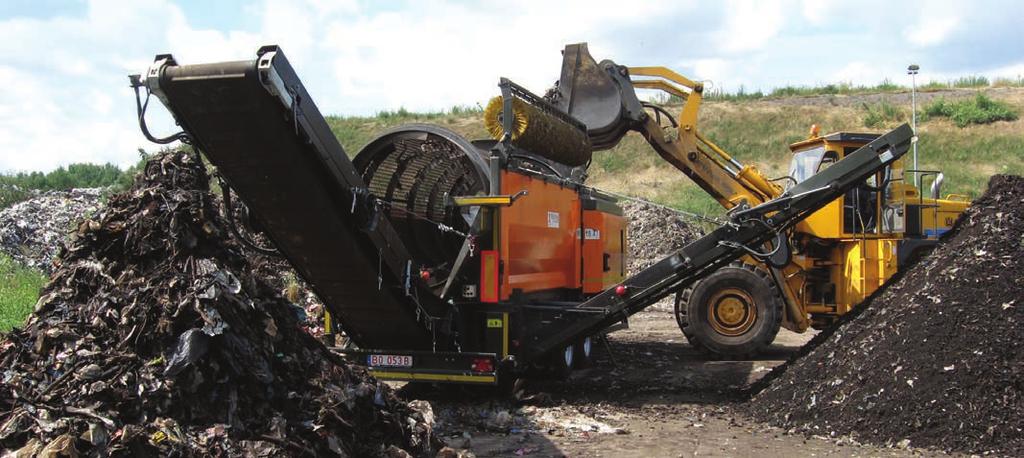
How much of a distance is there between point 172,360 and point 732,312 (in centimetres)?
729

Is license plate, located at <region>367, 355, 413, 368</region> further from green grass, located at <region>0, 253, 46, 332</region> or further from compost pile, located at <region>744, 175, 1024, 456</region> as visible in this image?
green grass, located at <region>0, 253, 46, 332</region>

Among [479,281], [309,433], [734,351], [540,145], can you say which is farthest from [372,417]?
[734,351]

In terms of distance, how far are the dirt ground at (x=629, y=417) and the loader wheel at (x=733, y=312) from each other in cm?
23

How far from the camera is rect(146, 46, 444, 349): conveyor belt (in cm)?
509

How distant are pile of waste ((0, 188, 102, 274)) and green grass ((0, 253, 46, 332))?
493mm

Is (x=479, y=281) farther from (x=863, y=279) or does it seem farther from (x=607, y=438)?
(x=863, y=279)

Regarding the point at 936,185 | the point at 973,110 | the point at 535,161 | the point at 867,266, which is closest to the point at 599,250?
the point at 535,161

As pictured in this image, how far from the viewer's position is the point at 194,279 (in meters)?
4.65

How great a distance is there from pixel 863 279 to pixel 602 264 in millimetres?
2937

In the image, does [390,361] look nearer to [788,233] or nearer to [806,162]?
[788,233]

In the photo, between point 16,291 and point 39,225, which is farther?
point 39,225

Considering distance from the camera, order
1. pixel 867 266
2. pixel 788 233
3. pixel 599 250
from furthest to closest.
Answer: pixel 599 250
pixel 867 266
pixel 788 233

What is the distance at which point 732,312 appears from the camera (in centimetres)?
1019

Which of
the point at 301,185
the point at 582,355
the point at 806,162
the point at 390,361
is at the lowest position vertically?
the point at 582,355
